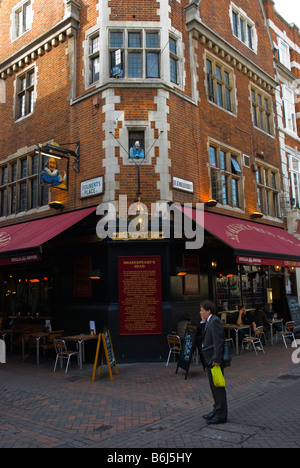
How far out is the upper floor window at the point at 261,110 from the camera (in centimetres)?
1727

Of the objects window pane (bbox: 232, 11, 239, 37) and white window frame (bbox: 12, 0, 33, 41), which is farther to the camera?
window pane (bbox: 232, 11, 239, 37)

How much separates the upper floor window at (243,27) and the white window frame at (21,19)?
28.0 ft

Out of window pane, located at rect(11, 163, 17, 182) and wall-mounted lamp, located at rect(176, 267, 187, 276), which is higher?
window pane, located at rect(11, 163, 17, 182)

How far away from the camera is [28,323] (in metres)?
14.0

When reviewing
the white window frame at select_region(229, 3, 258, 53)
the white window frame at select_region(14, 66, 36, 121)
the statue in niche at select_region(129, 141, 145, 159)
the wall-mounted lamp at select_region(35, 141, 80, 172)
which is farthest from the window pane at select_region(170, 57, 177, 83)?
the white window frame at select_region(14, 66, 36, 121)

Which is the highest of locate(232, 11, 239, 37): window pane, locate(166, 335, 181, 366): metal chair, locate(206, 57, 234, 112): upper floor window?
locate(232, 11, 239, 37): window pane

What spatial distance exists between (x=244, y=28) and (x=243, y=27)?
6 cm

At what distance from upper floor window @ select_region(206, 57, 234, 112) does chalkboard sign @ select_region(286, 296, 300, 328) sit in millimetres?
8442

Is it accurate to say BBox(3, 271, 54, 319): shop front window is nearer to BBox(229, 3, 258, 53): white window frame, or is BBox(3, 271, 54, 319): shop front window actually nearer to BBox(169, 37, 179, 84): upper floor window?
BBox(169, 37, 179, 84): upper floor window

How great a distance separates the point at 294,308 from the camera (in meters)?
16.6

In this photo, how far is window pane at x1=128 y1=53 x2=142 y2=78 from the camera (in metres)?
12.3

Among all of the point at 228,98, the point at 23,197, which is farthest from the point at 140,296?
the point at 228,98

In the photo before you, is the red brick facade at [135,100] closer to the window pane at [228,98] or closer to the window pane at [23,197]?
the window pane at [228,98]
